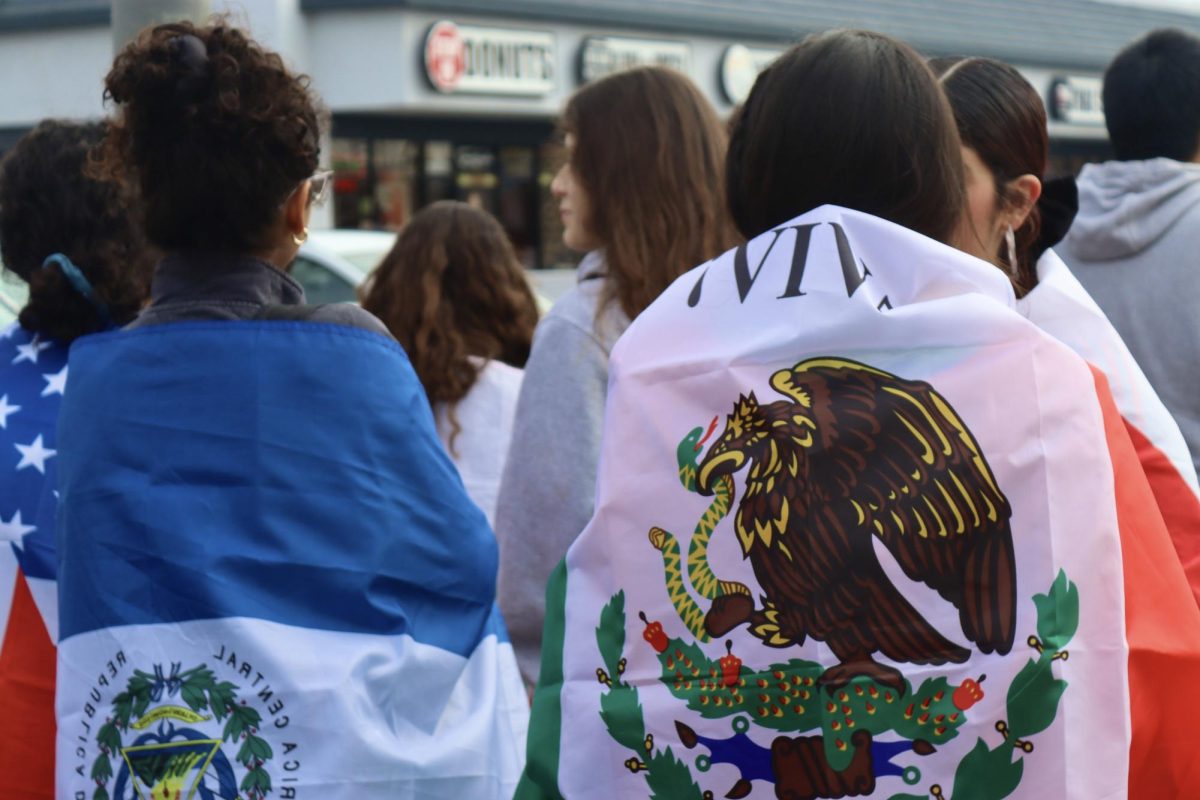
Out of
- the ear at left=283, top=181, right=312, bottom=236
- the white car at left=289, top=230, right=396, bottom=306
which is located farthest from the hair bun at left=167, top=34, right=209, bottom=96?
the white car at left=289, top=230, right=396, bottom=306

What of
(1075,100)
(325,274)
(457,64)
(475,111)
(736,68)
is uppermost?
(325,274)

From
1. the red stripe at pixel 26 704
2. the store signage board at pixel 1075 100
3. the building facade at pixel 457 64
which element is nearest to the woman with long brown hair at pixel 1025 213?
the red stripe at pixel 26 704

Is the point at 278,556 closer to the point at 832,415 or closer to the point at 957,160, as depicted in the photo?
the point at 832,415

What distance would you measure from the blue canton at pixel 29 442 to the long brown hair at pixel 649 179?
1.01 metres

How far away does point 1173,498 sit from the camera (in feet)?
6.52

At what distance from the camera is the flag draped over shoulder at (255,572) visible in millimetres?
2223

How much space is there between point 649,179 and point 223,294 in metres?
0.98

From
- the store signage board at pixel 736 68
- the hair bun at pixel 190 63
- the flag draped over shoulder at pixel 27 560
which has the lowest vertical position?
the store signage board at pixel 736 68

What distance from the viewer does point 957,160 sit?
6.39 ft

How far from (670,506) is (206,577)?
71cm

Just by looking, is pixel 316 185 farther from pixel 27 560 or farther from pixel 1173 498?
pixel 1173 498

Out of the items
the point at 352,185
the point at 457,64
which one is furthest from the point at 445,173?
the point at 457,64

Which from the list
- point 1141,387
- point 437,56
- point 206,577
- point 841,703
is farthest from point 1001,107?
point 437,56

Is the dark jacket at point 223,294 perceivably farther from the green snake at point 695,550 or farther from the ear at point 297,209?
the green snake at point 695,550
